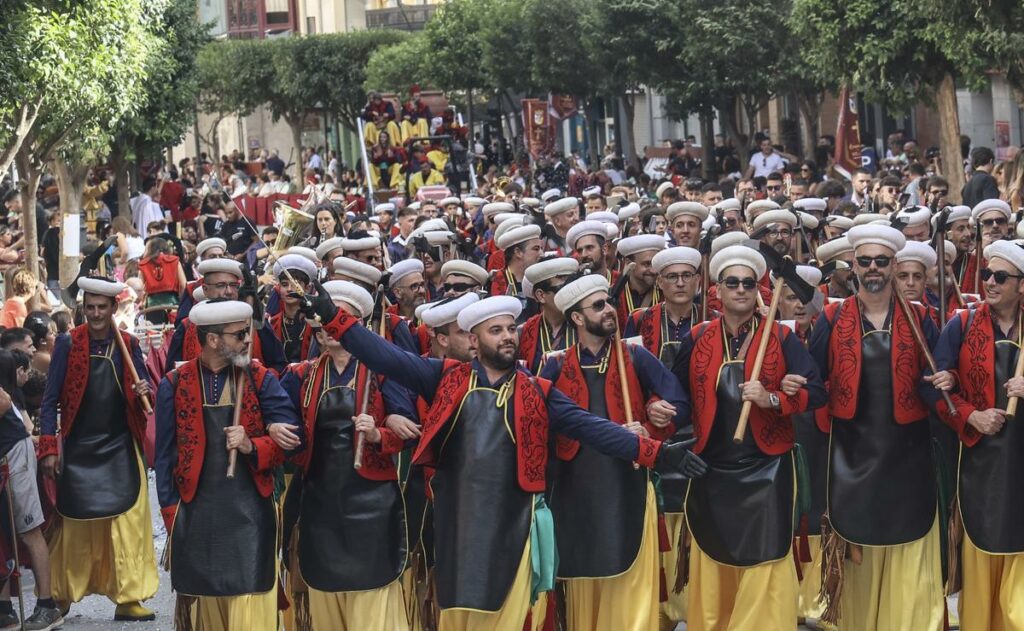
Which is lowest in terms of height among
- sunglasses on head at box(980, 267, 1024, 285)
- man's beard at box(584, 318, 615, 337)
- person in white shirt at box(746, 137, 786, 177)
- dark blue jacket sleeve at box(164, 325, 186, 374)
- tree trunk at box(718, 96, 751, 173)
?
dark blue jacket sleeve at box(164, 325, 186, 374)

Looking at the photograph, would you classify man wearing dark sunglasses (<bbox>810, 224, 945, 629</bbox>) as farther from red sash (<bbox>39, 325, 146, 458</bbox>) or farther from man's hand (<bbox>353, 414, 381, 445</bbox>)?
red sash (<bbox>39, 325, 146, 458</bbox>)

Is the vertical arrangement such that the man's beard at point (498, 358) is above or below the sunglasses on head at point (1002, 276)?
below

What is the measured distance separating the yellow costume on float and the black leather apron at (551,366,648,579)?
316cm

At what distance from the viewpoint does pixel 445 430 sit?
780cm

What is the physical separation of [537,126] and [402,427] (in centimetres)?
3535

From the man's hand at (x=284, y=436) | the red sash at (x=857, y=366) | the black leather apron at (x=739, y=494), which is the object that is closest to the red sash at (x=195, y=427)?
the man's hand at (x=284, y=436)

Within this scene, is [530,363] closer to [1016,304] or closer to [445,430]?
[445,430]

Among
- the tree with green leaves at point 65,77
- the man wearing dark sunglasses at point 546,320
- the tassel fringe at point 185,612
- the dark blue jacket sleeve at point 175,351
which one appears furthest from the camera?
the tree with green leaves at point 65,77

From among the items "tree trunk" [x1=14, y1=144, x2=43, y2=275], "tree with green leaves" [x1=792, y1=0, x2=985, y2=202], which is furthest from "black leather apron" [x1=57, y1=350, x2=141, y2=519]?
"tree trunk" [x1=14, y1=144, x2=43, y2=275]

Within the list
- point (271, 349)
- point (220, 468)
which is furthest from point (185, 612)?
point (271, 349)

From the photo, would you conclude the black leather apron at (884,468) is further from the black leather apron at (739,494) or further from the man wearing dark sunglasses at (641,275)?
the man wearing dark sunglasses at (641,275)

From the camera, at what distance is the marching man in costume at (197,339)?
10.1m

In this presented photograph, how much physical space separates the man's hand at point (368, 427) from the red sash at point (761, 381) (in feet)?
4.81

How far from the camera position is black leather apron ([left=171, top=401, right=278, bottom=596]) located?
27.7 ft
